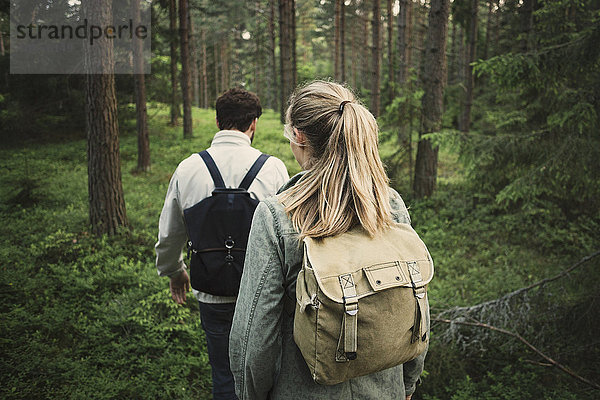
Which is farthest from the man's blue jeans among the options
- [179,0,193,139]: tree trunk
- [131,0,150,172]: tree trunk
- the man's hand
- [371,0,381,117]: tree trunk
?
[179,0,193,139]: tree trunk

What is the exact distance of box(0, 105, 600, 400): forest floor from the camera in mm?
4172

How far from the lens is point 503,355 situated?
4867 millimetres

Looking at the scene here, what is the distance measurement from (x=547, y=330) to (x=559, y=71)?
376 centimetres

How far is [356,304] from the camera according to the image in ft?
4.89

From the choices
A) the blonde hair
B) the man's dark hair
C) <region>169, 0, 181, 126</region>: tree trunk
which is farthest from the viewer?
<region>169, 0, 181, 126</region>: tree trunk

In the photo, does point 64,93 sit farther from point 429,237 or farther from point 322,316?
point 322,316

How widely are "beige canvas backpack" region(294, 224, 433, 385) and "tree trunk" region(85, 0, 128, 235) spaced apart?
6914 millimetres

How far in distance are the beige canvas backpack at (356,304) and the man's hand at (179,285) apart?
1943 millimetres

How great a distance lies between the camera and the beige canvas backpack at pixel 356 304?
1.50m

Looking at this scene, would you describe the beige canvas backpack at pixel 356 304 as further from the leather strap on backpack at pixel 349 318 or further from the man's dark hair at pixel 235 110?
the man's dark hair at pixel 235 110

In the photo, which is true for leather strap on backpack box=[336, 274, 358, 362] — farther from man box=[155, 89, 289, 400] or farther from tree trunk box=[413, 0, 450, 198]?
tree trunk box=[413, 0, 450, 198]

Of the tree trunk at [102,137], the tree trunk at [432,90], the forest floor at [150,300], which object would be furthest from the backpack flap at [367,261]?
the tree trunk at [432,90]

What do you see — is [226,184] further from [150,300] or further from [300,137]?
[150,300]

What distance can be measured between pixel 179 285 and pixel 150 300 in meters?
2.34
